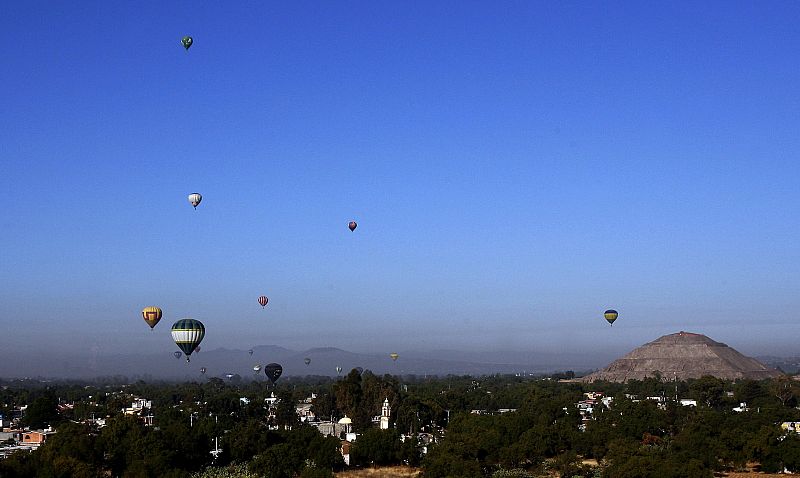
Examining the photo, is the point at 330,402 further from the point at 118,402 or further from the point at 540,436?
the point at 540,436

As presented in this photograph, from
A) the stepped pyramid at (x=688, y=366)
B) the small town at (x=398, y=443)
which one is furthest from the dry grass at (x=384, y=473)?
the stepped pyramid at (x=688, y=366)

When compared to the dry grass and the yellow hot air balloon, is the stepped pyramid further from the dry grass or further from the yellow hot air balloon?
the dry grass

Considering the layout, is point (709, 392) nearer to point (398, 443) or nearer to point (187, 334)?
point (398, 443)

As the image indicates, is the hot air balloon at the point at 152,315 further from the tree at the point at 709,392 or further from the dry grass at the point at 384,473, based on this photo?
the tree at the point at 709,392

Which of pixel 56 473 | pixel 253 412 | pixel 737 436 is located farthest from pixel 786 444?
pixel 253 412

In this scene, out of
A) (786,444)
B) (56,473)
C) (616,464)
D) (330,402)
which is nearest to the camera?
(56,473)

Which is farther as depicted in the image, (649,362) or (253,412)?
(649,362)

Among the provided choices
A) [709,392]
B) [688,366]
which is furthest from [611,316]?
[688,366]
